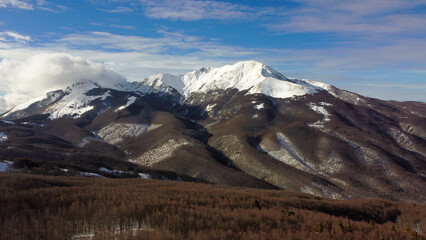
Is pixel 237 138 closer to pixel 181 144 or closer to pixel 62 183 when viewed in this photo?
pixel 181 144

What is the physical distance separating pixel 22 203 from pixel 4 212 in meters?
1.50

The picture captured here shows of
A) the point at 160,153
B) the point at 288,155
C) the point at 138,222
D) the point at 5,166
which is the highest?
the point at 138,222

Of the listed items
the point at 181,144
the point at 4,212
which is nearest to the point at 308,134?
the point at 181,144

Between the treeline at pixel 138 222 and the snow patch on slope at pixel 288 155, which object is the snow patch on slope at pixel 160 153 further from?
the treeline at pixel 138 222

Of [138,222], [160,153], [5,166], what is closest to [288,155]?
[160,153]

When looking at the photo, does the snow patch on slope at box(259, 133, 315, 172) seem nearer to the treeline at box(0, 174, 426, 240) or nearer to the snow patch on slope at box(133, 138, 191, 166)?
the snow patch on slope at box(133, 138, 191, 166)

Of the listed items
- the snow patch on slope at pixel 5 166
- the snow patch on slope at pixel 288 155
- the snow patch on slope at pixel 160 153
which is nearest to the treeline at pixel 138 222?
the snow patch on slope at pixel 5 166

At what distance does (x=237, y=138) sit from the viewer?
560 ft

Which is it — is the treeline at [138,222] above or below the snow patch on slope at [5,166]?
above

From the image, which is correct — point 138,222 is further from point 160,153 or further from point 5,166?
point 160,153

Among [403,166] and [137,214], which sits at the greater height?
[137,214]

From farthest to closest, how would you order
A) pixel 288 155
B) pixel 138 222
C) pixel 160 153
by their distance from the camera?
1. pixel 160 153
2. pixel 288 155
3. pixel 138 222

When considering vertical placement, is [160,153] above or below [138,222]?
below

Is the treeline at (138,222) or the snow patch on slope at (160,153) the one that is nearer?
the treeline at (138,222)
